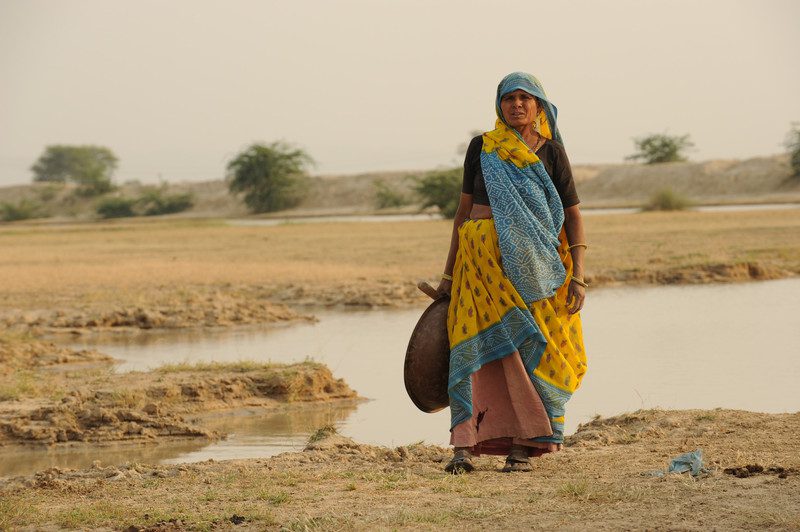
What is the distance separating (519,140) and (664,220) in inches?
964

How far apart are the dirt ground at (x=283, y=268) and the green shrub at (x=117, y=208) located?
1155 inches

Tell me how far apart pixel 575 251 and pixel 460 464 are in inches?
42.7

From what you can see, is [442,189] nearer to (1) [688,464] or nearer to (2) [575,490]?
(1) [688,464]

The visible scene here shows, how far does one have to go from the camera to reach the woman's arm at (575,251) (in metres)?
5.38

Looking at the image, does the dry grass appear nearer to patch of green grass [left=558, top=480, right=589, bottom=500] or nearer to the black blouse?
the black blouse

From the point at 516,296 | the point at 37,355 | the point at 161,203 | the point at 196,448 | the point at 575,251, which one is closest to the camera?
the point at 516,296

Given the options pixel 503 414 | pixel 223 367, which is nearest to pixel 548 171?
pixel 503 414

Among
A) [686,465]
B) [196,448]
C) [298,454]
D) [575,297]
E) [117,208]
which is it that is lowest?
[196,448]

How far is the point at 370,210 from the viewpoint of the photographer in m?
53.0

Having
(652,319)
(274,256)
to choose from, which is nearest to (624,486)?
(652,319)

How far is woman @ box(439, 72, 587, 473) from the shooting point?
525 cm

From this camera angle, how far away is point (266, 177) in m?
55.0

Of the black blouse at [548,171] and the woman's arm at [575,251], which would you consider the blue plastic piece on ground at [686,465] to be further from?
the black blouse at [548,171]

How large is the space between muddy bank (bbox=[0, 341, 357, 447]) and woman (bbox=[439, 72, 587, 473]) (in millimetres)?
2433
